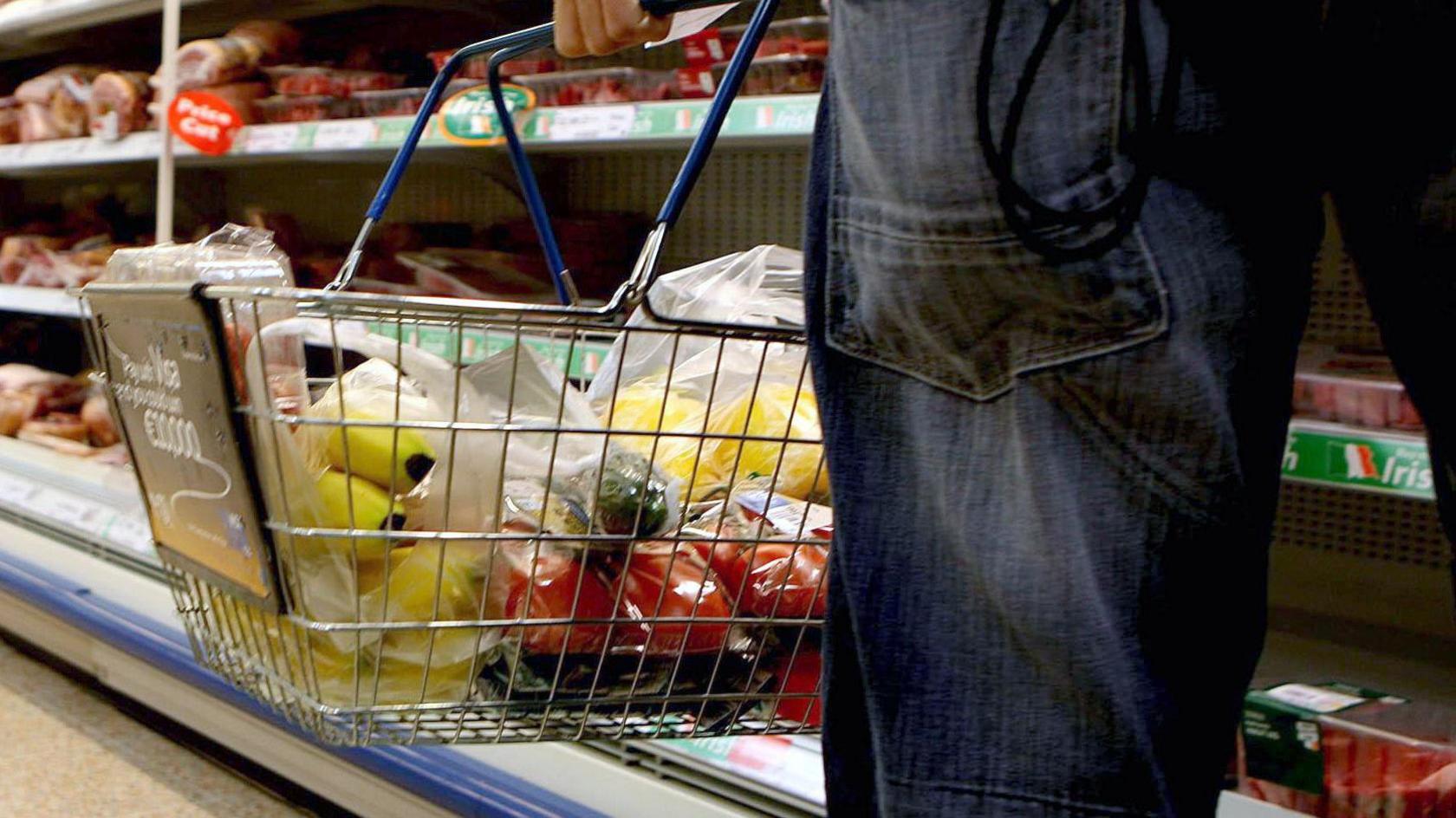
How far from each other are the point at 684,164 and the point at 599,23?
15cm

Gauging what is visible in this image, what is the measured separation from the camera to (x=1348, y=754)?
104 cm

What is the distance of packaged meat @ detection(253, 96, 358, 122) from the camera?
235 centimetres

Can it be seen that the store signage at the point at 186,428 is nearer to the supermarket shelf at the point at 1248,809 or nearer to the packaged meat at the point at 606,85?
the supermarket shelf at the point at 1248,809

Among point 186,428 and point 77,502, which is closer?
point 186,428

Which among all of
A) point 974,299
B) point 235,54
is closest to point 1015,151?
point 974,299

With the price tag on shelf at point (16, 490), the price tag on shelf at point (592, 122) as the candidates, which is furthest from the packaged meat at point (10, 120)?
the price tag on shelf at point (592, 122)

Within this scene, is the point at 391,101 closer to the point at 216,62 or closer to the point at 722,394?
the point at 216,62

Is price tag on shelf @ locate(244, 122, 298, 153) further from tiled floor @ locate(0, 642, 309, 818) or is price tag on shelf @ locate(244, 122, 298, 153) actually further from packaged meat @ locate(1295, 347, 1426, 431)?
packaged meat @ locate(1295, 347, 1426, 431)

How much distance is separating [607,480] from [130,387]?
33 cm

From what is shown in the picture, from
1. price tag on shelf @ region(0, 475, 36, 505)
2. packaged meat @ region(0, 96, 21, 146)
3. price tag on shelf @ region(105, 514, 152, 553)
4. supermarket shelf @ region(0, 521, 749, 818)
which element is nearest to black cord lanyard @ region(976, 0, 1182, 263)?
supermarket shelf @ region(0, 521, 749, 818)

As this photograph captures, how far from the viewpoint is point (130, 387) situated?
2.58 ft

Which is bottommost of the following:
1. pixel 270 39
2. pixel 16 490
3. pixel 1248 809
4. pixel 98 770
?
pixel 98 770

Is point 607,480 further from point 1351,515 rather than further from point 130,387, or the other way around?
point 1351,515

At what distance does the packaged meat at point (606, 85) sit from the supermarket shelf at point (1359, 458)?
109 cm
